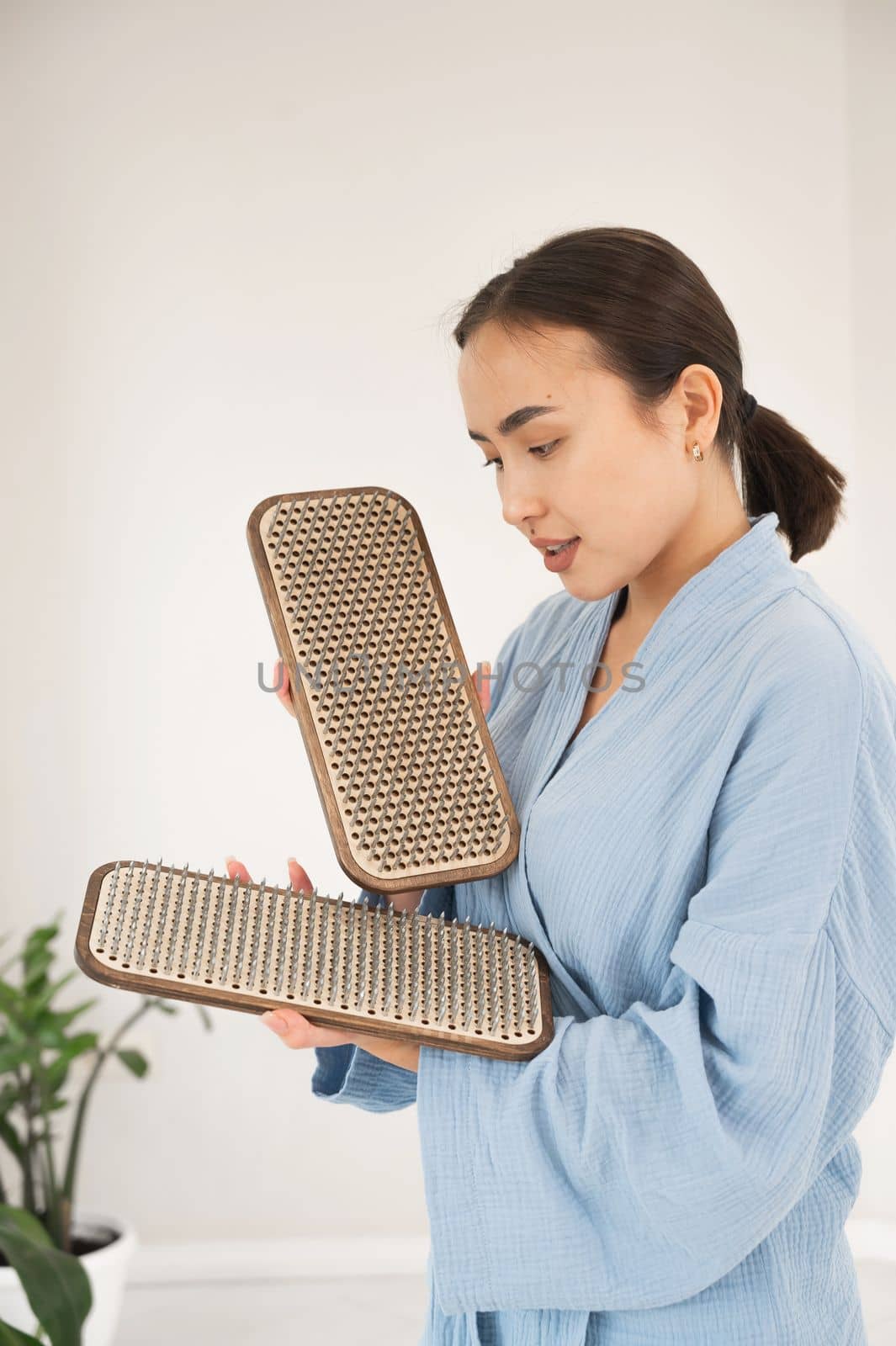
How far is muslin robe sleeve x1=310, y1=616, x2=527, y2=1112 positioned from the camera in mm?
977

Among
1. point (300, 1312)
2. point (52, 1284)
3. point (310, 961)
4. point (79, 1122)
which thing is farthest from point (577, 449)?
point (300, 1312)

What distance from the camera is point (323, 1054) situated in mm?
989

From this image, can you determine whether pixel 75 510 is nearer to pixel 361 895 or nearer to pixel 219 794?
pixel 219 794

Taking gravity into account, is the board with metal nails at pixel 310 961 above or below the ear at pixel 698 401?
below

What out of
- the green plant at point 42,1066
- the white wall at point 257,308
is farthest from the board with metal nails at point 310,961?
the white wall at point 257,308

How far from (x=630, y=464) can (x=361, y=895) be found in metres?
0.41

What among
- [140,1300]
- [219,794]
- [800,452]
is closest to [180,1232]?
[140,1300]

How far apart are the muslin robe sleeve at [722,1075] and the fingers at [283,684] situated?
0.30 meters

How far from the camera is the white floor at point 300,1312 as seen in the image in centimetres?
210

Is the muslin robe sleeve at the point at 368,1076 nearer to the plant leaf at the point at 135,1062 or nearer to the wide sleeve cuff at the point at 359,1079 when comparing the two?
the wide sleeve cuff at the point at 359,1079

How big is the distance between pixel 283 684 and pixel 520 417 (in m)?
0.27

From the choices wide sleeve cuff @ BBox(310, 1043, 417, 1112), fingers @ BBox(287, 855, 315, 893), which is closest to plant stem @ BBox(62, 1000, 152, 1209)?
wide sleeve cuff @ BBox(310, 1043, 417, 1112)

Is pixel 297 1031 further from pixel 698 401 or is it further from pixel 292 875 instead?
pixel 698 401

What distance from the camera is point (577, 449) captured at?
790mm
